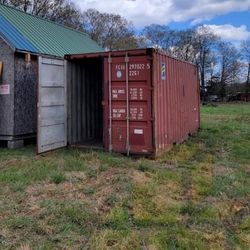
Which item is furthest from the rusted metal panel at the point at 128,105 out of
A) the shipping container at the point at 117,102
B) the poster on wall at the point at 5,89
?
the poster on wall at the point at 5,89

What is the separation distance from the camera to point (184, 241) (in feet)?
14.6

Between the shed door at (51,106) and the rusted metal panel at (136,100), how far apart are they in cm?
68

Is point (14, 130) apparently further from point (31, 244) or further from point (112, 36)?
point (112, 36)

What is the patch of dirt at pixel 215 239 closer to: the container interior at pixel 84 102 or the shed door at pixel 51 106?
the shed door at pixel 51 106

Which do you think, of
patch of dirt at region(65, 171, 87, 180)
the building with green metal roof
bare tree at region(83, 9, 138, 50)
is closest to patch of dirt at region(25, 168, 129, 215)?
patch of dirt at region(65, 171, 87, 180)

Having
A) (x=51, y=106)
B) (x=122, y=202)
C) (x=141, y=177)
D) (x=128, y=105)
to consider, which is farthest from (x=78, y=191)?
(x=51, y=106)

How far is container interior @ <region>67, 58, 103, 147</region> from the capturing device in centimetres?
1072

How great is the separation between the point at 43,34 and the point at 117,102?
5.11 m

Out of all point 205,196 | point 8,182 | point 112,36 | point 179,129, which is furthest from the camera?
point 112,36

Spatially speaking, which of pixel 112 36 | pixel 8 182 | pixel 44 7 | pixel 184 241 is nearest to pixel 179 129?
pixel 8 182

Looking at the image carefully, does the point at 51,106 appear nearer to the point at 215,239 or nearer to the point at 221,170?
the point at 221,170

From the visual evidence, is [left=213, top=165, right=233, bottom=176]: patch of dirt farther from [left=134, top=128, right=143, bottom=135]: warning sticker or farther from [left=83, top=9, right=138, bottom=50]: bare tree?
[left=83, top=9, right=138, bottom=50]: bare tree

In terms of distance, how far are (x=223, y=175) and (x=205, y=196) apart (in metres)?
1.49

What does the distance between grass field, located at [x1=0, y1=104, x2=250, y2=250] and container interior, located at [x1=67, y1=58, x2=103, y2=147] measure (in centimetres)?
147
